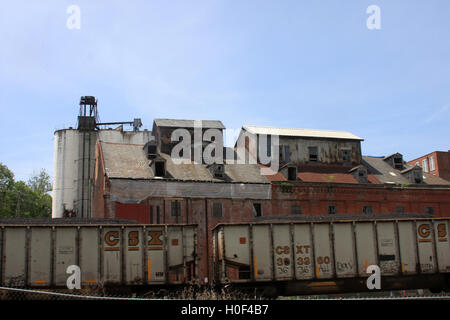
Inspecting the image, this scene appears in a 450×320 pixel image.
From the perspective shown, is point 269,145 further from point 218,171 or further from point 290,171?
point 218,171

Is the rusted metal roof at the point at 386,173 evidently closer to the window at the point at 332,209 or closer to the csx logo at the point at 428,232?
the window at the point at 332,209

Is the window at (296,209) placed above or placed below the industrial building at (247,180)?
below

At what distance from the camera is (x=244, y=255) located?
17.4 metres

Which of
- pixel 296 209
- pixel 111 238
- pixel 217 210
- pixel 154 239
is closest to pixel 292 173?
pixel 296 209

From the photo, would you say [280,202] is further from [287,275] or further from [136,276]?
[136,276]

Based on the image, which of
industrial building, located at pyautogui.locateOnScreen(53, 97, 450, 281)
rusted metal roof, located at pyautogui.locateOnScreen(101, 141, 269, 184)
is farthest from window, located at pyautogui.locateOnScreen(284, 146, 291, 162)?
rusted metal roof, located at pyautogui.locateOnScreen(101, 141, 269, 184)

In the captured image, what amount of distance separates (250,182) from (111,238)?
16729 mm

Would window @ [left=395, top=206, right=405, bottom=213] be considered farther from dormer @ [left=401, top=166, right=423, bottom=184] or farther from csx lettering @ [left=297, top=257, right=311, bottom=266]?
csx lettering @ [left=297, top=257, right=311, bottom=266]

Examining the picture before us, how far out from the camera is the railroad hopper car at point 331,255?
57.2 ft

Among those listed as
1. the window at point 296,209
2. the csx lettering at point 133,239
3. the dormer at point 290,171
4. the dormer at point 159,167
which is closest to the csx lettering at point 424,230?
the csx lettering at point 133,239

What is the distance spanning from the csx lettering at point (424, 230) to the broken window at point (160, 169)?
17.9 metres
